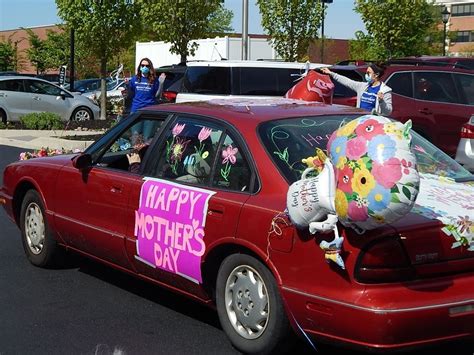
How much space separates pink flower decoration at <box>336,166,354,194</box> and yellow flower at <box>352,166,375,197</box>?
3 centimetres

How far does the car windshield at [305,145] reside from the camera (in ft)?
14.3

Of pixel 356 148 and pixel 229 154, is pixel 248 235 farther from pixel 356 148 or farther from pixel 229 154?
pixel 356 148

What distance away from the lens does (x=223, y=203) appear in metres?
4.38

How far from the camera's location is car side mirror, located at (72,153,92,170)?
564cm

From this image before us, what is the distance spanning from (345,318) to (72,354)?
183 cm

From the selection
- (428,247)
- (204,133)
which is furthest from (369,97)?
(428,247)

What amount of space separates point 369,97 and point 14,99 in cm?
1360

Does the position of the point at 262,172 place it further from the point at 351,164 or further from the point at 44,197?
the point at 44,197

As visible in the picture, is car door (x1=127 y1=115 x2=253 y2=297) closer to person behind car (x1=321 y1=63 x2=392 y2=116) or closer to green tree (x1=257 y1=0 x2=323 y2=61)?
person behind car (x1=321 y1=63 x2=392 y2=116)

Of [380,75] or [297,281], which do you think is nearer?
[297,281]

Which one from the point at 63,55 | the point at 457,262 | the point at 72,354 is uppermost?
the point at 63,55

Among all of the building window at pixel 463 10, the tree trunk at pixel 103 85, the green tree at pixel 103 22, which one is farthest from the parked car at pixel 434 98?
the building window at pixel 463 10

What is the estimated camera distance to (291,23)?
20453 mm

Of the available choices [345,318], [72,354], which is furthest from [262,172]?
[72,354]
